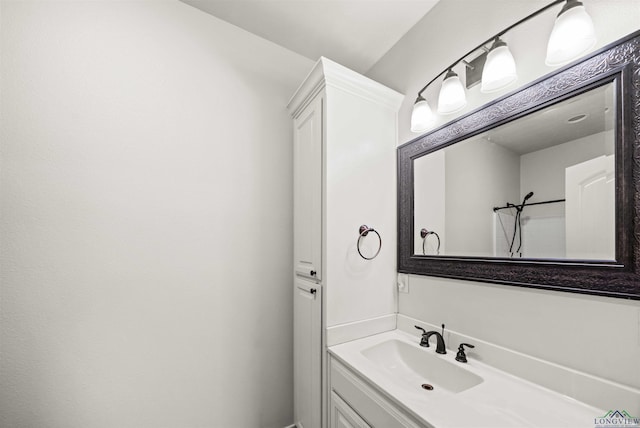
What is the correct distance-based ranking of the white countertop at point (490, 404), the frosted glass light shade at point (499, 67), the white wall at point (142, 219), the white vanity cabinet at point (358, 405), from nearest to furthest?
1. the white countertop at point (490, 404)
2. the white vanity cabinet at point (358, 405)
3. the frosted glass light shade at point (499, 67)
4. the white wall at point (142, 219)

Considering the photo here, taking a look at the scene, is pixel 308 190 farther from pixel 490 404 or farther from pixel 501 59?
pixel 490 404

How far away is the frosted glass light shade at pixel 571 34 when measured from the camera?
830 mm

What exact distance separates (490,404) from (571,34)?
124cm

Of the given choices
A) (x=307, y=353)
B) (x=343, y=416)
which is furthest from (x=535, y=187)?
(x=307, y=353)

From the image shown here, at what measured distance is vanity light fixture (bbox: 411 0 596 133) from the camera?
2.75 feet

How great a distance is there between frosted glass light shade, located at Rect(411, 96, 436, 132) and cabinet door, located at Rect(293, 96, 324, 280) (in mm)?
517

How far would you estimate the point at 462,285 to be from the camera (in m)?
1.21

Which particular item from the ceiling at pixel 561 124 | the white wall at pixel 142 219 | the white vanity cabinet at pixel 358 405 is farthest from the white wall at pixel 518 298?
the white wall at pixel 142 219

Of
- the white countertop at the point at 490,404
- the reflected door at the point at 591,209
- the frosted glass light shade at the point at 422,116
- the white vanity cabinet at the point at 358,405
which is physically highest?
the frosted glass light shade at the point at 422,116

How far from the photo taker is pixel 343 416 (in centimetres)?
114

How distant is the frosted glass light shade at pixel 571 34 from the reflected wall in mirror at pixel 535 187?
0.50ft

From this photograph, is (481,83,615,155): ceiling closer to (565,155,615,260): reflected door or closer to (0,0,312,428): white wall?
(565,155,615,260): reflected door

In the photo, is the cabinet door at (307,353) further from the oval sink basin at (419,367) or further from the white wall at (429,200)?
the white wall at (429,200)

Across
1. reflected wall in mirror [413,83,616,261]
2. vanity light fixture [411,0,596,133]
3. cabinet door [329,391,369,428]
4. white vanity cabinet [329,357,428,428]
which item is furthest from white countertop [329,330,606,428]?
vanity light fixture [411,0,596,133]
